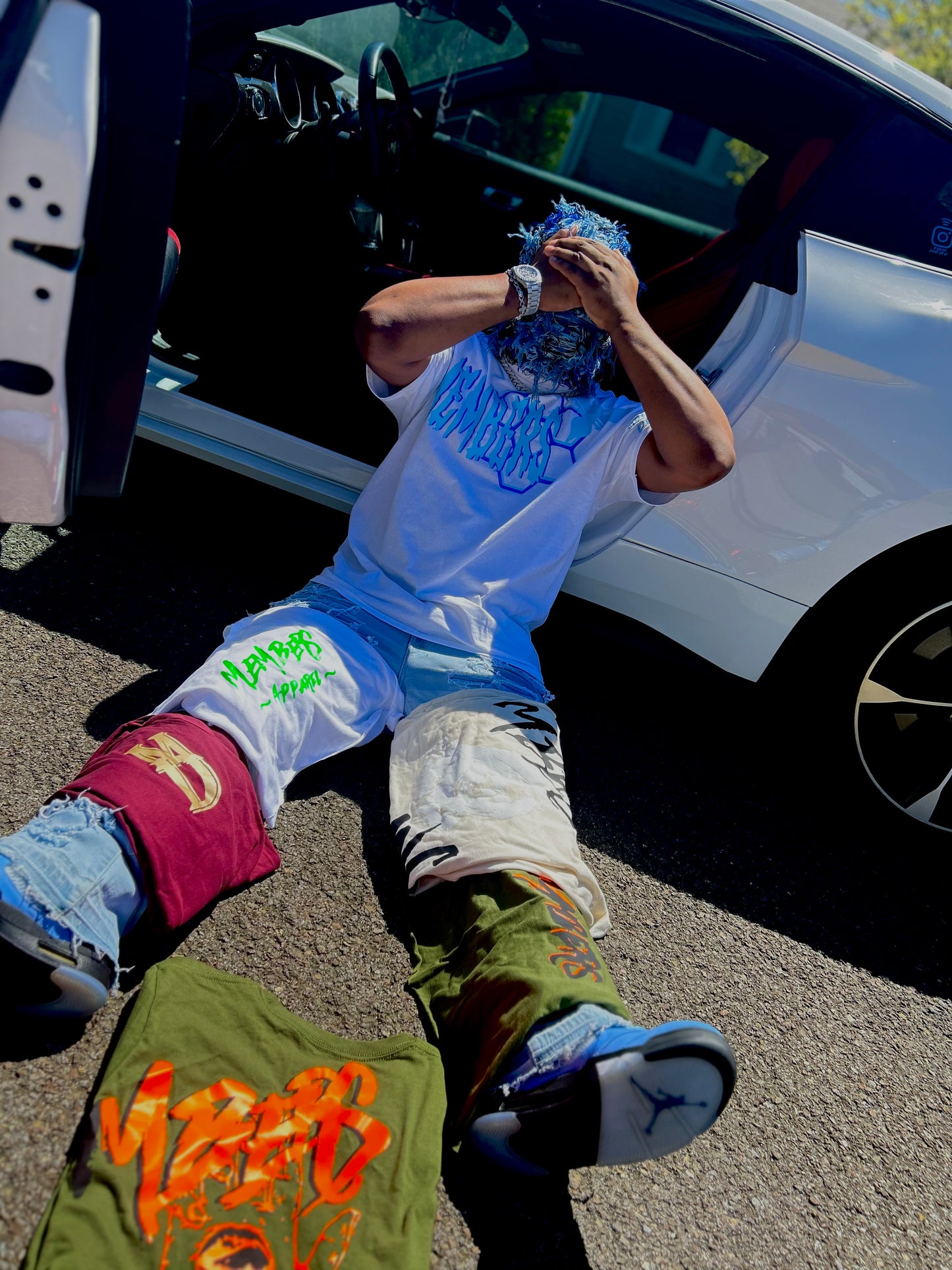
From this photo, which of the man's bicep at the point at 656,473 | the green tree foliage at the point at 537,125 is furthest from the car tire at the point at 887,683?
the green tree foliage at the point at 537,125

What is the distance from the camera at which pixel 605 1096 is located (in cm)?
122

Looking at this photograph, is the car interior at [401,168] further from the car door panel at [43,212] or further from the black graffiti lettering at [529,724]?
the black graffiti lettering at [529,724]

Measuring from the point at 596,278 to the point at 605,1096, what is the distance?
4.75ft

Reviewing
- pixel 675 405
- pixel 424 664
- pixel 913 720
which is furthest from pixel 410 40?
pixel 913 720

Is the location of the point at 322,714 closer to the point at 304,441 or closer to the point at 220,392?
the point at 304,441

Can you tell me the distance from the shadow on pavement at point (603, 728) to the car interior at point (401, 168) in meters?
0.41

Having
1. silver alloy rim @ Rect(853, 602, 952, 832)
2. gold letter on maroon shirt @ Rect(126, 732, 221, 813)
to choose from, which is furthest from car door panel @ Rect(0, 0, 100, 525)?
silver alloy rim @ Rect(853, 602, 952, 832)

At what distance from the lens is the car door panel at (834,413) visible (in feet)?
6.66

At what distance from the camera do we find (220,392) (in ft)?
8.30

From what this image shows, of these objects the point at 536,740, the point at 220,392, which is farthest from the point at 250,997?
the point at 220,392

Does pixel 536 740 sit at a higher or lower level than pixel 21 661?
higher

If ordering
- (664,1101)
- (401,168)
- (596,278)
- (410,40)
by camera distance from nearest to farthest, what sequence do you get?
1. (664,1101)
2. (596,278)
3. (401,168)
4. (410,40)

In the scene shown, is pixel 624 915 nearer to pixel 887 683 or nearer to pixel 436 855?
pixel 436 855

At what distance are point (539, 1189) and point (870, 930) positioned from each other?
1.10 meters
